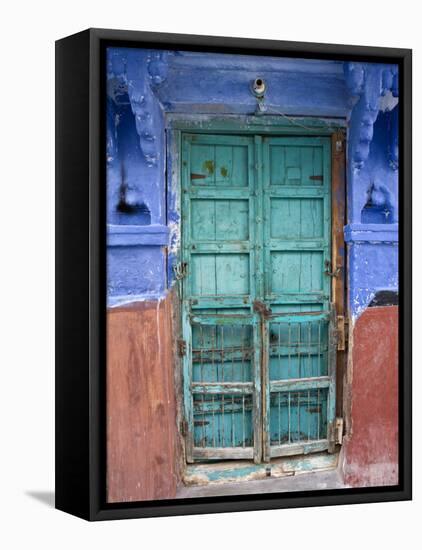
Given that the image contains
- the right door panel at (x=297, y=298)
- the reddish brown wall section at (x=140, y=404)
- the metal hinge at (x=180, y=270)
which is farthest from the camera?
the right door panel at (x=297, y=298)

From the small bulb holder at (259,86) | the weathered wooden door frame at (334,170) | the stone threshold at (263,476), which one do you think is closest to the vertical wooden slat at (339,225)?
the weathered wooden door frame at (334,170)

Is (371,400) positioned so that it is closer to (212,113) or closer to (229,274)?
(229,274)

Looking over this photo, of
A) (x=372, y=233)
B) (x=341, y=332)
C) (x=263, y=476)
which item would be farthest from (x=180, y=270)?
(x=263, y=476)

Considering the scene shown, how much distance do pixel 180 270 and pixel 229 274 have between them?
30 cm

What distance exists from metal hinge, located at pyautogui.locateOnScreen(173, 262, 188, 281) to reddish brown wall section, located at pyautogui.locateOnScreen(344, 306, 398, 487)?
1037 millimetres

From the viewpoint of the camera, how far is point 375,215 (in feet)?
28.2

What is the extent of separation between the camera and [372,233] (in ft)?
28.1

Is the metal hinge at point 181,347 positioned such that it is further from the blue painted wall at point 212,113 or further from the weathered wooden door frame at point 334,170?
the blue painted wall at point 212,113

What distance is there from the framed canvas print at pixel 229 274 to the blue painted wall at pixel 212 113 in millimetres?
11

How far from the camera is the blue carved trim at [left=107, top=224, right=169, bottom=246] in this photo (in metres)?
7.98

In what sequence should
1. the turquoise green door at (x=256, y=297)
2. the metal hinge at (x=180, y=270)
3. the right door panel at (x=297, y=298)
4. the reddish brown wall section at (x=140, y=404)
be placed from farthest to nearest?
the right door panel at (x=297, y=298) < the turquoise green door at (x=256, y=297) < the metal hinge at (x=180, y=270) < the reddish brown wall section at (x=140, y=404)

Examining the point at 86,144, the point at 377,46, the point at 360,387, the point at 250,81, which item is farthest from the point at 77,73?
the point at 360,387

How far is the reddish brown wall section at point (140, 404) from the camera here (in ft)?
26.1

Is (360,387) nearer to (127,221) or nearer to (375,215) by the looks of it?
(375,215)
